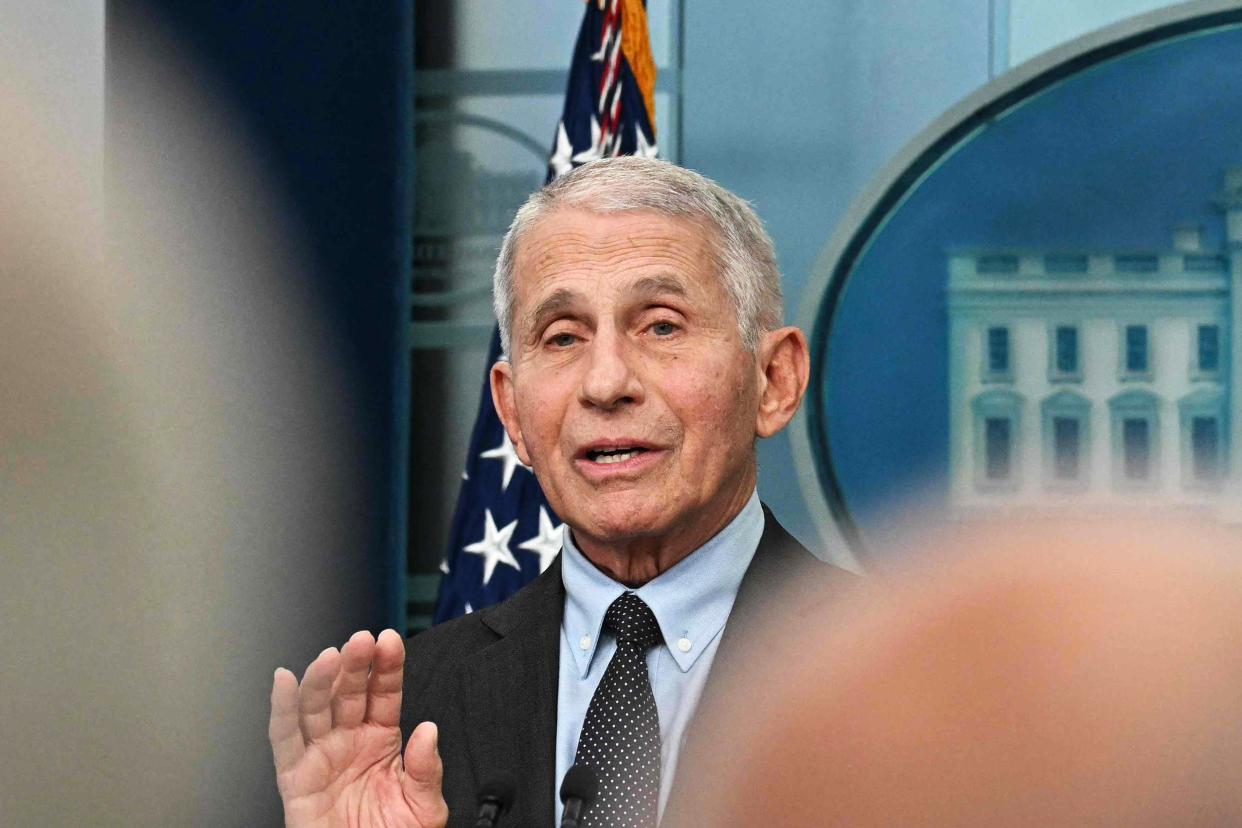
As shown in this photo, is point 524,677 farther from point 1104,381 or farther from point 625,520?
point 1104,381

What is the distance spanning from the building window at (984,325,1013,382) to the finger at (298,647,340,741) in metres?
1.82

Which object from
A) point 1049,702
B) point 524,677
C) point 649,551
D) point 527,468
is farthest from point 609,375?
point 527,468

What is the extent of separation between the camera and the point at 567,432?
1.63m

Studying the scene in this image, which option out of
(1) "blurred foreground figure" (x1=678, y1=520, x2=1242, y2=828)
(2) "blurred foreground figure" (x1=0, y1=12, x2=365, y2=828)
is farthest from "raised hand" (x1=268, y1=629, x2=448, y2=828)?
(2) "blurred foreground figure" (x1=0, y1=12, x2=365, y2=828)

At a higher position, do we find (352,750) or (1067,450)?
(1067,450)

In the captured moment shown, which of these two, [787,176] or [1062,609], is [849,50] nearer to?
[787,176]

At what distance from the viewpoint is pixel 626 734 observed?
1.52 meters

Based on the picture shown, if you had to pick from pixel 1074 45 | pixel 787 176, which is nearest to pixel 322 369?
pixel 787 176

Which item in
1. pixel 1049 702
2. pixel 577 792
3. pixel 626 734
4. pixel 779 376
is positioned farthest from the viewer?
pixel 779 376

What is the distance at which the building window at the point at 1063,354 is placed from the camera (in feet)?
8.89

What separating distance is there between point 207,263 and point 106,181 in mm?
→ 264

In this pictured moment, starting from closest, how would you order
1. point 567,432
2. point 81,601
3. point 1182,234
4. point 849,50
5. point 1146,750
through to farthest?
point 1146,750 < point 567,432 < point 81,601 < point 1182,234 < point 849,50

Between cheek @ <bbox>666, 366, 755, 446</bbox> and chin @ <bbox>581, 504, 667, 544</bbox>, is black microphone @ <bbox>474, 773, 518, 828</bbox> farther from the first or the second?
cheek @ <bbox>666, 366, 755, 446</bbox>

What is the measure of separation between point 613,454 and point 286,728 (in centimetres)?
51
